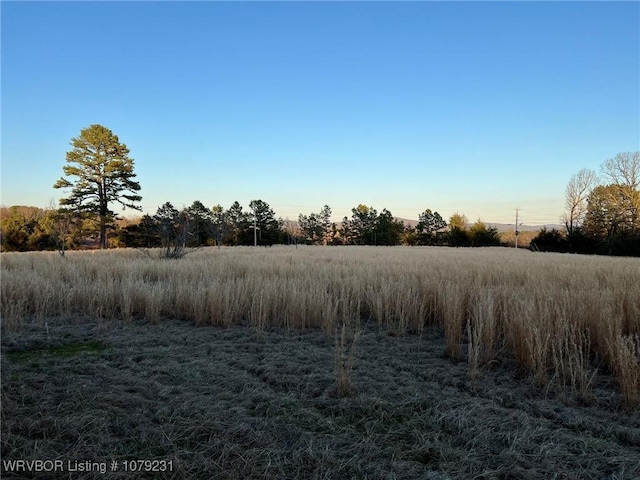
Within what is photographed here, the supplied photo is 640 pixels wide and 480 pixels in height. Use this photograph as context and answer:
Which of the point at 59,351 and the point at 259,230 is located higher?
the point at 259,230

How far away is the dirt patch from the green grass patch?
3 centimetres

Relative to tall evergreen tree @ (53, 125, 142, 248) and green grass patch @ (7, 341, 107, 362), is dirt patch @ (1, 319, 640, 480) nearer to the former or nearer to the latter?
green grass patch @ (7, 341, 107, 362)

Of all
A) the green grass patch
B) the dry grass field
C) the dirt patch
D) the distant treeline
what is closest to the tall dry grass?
the dry grass field

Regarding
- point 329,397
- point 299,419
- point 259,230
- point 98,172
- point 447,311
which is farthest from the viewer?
point 259,230

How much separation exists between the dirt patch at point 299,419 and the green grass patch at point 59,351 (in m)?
0.03

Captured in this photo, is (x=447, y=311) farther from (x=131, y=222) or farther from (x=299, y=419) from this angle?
(x=131, y=222)

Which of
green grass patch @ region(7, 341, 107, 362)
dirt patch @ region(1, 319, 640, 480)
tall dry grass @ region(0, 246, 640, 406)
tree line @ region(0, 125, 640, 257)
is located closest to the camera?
dirt patch @ region(1, 319, 640, 480)

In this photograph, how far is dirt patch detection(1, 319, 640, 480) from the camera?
6.08 feet

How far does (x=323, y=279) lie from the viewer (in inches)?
298

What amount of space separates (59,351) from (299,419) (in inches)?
120

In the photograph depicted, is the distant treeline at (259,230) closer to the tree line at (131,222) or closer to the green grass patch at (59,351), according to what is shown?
the tree line at (131,222)

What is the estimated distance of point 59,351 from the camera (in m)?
3.79

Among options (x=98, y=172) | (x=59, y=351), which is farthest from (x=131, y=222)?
(x=59, y=351)

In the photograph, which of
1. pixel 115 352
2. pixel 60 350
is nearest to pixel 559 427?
pixel 115 352
